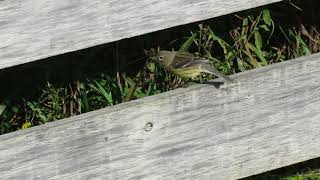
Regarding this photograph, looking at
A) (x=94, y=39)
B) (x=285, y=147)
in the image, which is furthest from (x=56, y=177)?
(x=285, y=147)

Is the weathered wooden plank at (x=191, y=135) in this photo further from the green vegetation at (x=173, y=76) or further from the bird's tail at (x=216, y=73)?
the green vegetation at (x=173, y=76)

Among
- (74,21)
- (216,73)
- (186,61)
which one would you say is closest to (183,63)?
(186,61)

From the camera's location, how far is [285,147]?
4.17m

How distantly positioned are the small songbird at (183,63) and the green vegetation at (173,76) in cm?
12

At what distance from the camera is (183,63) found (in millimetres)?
4539

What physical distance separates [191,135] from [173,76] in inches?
44.0

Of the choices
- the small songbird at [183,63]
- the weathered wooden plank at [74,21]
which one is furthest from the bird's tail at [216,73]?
the weathered wooden plank at [74,21]

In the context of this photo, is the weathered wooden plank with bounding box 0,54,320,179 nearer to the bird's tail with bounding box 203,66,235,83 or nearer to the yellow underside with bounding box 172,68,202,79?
the bird's tail with bounding box 203,66,235,83

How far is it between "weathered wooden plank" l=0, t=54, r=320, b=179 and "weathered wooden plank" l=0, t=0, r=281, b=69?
1.09 feet

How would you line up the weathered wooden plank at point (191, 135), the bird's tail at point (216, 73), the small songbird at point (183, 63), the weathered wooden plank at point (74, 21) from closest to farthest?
the weathered wooden plank at point (74, 21) → the weathered wooden plank at point (191, 135) → the bird's tail at point (216, 73) → the small songbird at point (183, 63)

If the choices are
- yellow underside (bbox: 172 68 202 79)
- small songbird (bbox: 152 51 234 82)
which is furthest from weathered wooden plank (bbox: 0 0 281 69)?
yellow underside (bbox: 172 68 202 79)

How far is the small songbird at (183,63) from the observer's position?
4324 mm

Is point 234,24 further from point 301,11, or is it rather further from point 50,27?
point 50,27

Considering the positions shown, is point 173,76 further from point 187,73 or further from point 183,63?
point 183,63
